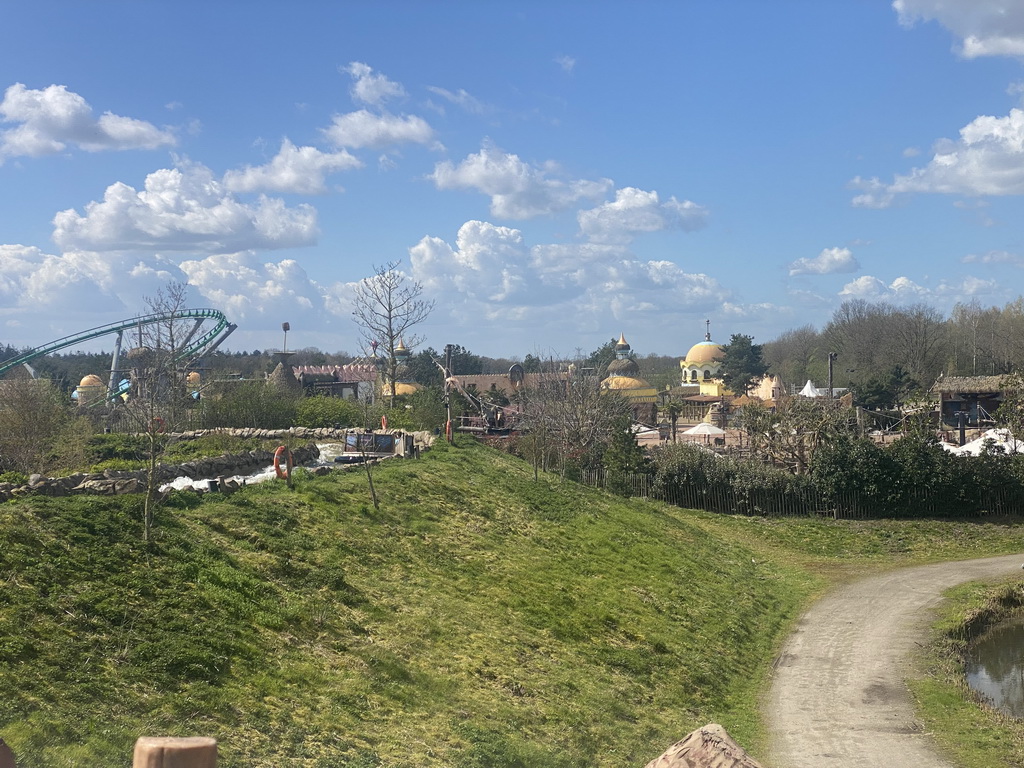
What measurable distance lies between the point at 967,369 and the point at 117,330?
68.3 meters

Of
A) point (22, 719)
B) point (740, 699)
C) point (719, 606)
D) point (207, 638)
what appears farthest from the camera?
point (719, 606)

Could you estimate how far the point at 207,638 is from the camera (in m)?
9.40

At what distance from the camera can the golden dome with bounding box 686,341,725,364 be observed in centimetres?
8988

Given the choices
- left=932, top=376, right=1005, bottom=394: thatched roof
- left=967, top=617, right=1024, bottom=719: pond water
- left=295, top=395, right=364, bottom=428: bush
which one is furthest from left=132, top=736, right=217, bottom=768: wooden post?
left=932, top=376, right=1005, bottom=394: thatched roof

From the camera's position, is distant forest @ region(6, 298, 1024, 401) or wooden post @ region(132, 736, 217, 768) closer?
wooden post @ region(132, 736, 217, 768)

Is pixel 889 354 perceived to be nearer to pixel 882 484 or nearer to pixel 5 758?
→ pixel 882 484

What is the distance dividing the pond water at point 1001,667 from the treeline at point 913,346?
1724 inches

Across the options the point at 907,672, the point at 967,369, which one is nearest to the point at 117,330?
the point at 907,672

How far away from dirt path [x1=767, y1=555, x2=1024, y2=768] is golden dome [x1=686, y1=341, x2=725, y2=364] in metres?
69.6

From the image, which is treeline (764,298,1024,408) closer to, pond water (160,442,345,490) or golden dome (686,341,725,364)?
golden dome (686,341,725,364)

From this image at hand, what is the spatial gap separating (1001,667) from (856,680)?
370 centimetres

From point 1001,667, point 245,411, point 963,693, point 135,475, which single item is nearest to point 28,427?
point 135,475

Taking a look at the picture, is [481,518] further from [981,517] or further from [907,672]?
[981,517]

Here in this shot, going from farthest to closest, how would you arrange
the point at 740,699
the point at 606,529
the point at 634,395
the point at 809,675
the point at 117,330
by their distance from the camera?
the point at 634,395 → the point at 117,330 → the point at 606,529 → the point at 809,675 → the point at 740,699
